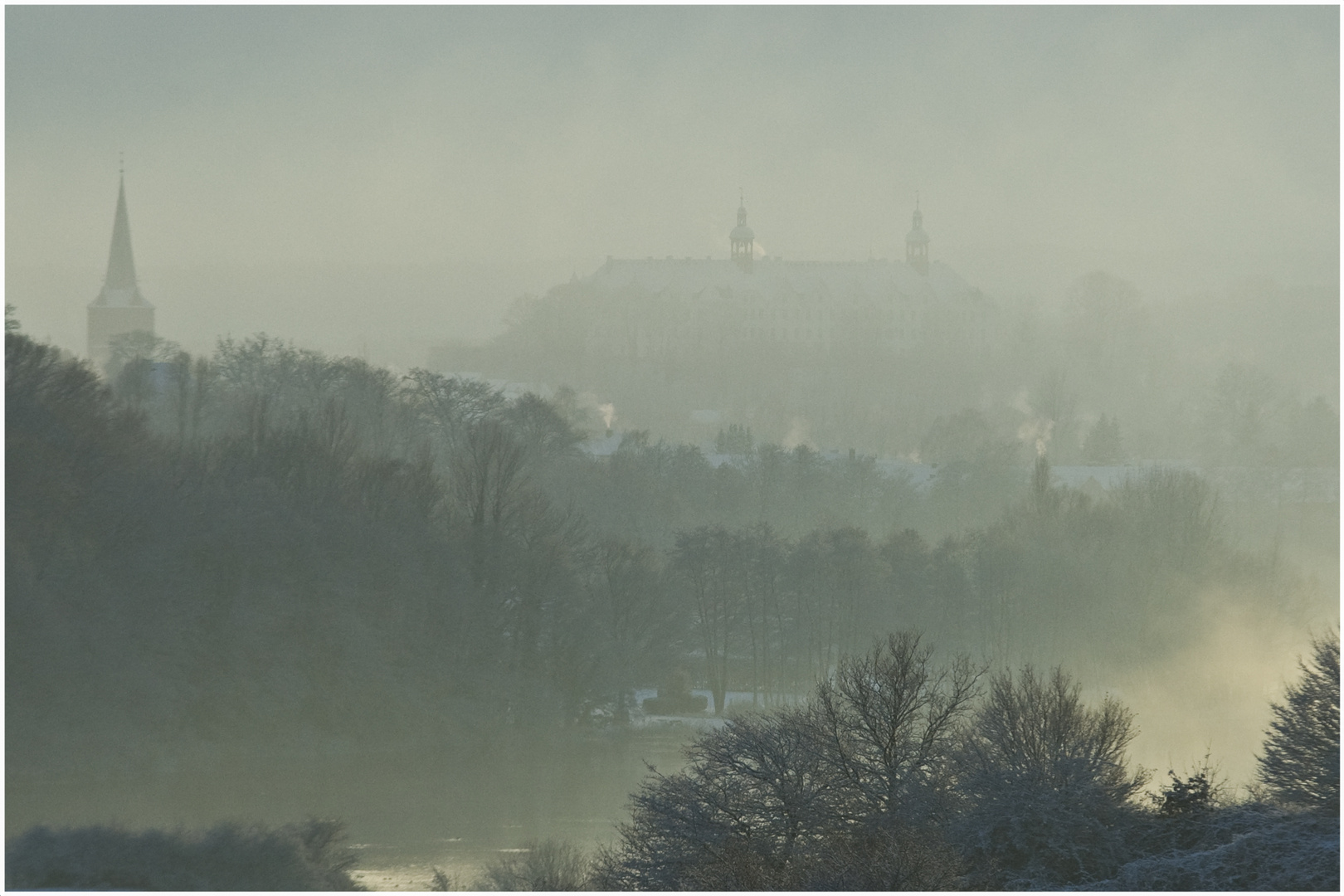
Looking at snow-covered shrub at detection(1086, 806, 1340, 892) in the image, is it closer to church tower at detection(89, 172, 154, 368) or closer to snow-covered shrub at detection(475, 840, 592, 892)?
snow-covered shrub at detection(475, 840, 592, 892)

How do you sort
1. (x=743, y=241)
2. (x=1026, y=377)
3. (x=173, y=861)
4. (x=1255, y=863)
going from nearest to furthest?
1. (x=1255, y=863)
2. (x=173, y=861)
3. (x=1026, y=377)
4. (x=743, y=241)

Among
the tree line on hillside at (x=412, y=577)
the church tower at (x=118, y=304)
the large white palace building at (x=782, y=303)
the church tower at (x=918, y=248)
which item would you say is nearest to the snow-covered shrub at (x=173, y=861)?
the tree line on hillside at (x=412, y=577)

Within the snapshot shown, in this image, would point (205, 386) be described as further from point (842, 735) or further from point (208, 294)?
point (842, 735)

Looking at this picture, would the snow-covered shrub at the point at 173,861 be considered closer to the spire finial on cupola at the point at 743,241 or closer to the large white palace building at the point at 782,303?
the large white palace building at the point at 782,303

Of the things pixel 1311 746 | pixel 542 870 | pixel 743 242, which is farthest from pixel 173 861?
pixel 743 242

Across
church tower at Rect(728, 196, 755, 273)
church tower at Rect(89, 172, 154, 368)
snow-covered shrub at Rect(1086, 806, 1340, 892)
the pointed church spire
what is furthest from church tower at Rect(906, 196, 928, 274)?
snow-covered shrub at Rect(1086, 806, 1340, 892)

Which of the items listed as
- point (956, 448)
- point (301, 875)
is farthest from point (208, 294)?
point (301, 875)

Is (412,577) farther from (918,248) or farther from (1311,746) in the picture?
(918,248)
